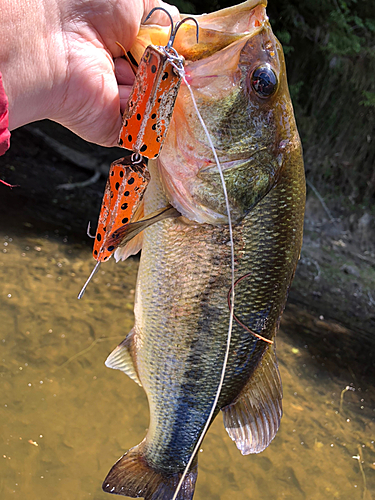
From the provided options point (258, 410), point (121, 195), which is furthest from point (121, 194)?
point (258, 410)

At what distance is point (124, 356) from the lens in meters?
1.81

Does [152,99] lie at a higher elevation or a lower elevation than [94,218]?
higher

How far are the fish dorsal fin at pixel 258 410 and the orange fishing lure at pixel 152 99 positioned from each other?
0.94 metres

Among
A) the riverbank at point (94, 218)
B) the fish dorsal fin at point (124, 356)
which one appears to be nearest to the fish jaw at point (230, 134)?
the fish dorsal fin at point (124, 356)

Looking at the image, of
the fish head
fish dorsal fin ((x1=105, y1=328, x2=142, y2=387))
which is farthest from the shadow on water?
the fish head

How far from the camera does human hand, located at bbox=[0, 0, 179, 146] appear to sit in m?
1.27

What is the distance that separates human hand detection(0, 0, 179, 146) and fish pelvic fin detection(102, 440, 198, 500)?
1.37 m

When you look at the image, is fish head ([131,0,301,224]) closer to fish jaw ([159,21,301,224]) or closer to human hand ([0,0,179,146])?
fish jaw ([159,21,301,224])

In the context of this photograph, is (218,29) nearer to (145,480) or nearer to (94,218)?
(145,480)

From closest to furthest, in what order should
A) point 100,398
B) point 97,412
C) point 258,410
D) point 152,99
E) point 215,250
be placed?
point 152,99 → point 215,250 → point 258,410 → point 97,412 → point 100,398

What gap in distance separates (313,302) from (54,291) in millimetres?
3378

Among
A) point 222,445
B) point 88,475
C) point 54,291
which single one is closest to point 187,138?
point 88,475

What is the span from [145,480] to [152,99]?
4.91 feet

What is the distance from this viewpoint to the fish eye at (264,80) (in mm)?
1330
